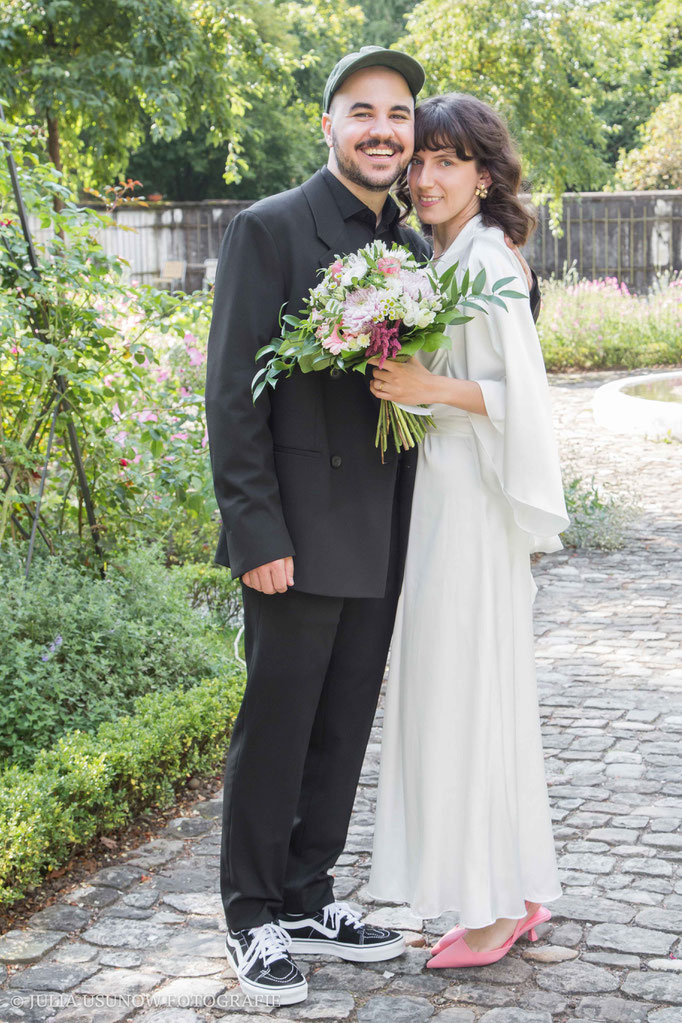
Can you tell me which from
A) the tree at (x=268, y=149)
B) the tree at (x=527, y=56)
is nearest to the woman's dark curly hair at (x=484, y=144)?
the tree at (x=527, y=56)

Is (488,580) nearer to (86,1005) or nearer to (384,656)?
(384,656)

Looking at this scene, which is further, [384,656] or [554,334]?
[554,334]

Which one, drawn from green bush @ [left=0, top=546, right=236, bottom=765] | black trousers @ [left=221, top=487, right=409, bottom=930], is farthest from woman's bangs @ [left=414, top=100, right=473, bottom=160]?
green bush @ [left=0, top=546, right=236, bottom=765]

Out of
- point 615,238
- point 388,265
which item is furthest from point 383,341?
point 615,238

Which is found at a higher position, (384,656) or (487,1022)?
(384,656)

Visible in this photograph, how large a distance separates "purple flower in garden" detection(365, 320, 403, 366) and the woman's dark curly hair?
1.81 ft

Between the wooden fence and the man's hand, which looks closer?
the man's hand

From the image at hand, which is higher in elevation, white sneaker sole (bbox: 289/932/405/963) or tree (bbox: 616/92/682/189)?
tree (bbox: 616/92/682/189)

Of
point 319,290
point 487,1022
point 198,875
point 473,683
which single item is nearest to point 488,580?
point 473,683

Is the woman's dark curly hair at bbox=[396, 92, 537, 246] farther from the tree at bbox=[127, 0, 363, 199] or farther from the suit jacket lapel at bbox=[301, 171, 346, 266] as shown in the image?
the tree at bbox=[127, 0, 363, 199]

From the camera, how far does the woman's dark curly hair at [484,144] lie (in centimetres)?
298

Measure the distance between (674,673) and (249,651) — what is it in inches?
121

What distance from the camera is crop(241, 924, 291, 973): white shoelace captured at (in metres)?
2.95

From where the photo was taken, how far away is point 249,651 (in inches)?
122
